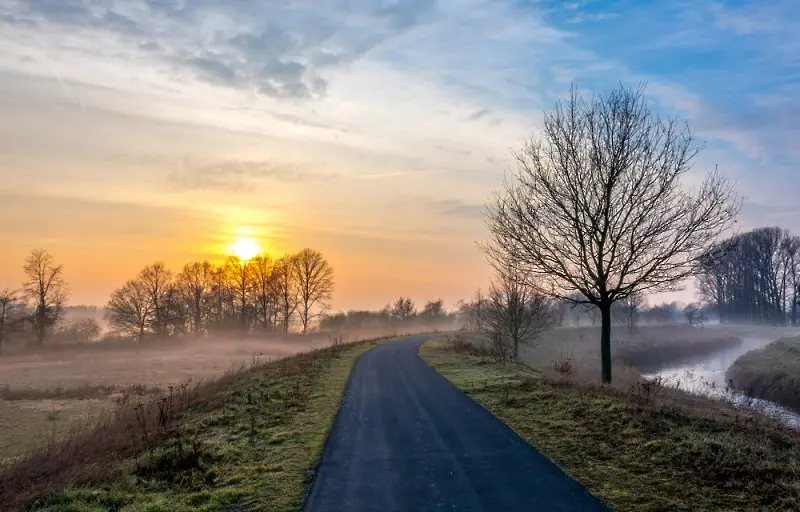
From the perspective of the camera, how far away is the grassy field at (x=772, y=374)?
2710 centimetres

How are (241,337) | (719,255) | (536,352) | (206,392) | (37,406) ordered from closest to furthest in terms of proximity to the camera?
(719,255)
(206,392)
(37,406)
(536,352)
(241,337)

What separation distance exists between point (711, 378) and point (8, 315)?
76.1 metres

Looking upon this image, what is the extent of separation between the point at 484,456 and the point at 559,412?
14.5 feet

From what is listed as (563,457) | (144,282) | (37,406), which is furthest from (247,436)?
(144,282)

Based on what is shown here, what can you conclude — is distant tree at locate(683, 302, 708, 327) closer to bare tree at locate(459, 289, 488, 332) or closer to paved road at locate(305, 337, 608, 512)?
bare tree at locate(459, 289, 488, 332)

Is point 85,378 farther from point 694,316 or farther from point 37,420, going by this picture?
point 694,316

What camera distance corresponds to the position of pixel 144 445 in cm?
1236

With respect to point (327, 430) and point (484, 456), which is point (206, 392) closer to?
point (327, 430)

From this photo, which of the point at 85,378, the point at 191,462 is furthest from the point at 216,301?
the point at 191,462

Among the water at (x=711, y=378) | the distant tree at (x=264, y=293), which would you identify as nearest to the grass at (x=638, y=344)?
the water at (x=711, y=378)

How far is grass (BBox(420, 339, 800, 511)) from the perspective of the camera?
7.44 meters

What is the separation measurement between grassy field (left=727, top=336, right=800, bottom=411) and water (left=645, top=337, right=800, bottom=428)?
0.95m

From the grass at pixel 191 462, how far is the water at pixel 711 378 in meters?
18.6

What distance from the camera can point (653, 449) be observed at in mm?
9773
